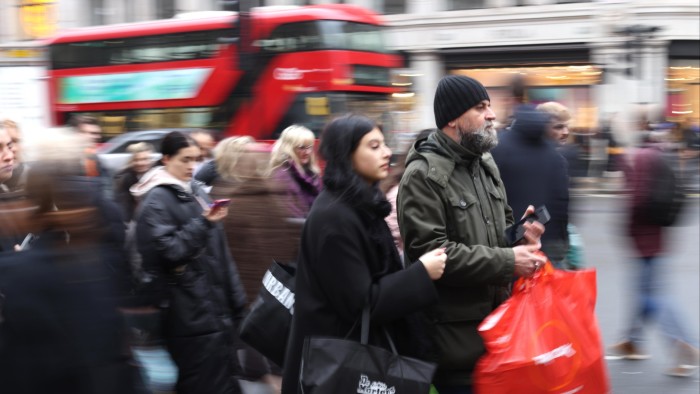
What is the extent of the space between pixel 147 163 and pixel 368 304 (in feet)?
12.6

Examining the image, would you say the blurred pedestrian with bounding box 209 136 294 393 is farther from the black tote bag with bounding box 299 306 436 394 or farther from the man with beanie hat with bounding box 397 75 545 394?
the black tote bag with bounding box 299 306 436 394

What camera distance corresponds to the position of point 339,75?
16906 millimetres

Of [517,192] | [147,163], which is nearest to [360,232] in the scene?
[517,192]

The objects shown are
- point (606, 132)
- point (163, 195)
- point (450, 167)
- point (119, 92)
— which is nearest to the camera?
point (450, 167)

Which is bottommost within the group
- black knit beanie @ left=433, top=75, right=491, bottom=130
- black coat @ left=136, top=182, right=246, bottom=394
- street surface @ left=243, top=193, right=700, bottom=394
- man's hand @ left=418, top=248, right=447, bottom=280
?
street surface @ left=243, top=193, right=700, bottom=394

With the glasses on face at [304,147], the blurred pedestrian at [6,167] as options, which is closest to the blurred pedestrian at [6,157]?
the blurred pedestrian at [6,167]

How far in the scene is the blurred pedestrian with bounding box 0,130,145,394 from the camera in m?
2.50

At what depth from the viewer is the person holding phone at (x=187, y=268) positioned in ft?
14.7

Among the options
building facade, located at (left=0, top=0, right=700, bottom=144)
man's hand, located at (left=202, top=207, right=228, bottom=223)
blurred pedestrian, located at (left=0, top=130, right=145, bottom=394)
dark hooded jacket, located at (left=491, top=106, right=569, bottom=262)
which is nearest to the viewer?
blurred pedestrian, located at (left=0, top=130, right=145, bottom=394)

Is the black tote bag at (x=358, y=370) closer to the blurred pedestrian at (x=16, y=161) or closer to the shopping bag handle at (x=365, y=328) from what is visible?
the shopping bag handle at (x=365, y=328)

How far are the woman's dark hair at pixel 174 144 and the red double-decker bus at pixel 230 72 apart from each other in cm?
1159

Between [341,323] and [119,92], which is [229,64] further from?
[341,323]

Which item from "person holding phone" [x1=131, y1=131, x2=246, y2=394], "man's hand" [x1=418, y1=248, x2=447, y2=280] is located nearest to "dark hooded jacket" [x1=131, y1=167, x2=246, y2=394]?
"person holding phone" [x1=131, y1=131, x2=246, y2=394]

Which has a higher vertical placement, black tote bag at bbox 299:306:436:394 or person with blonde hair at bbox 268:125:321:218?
person with blonde hair at bbox 268:125:321:218
